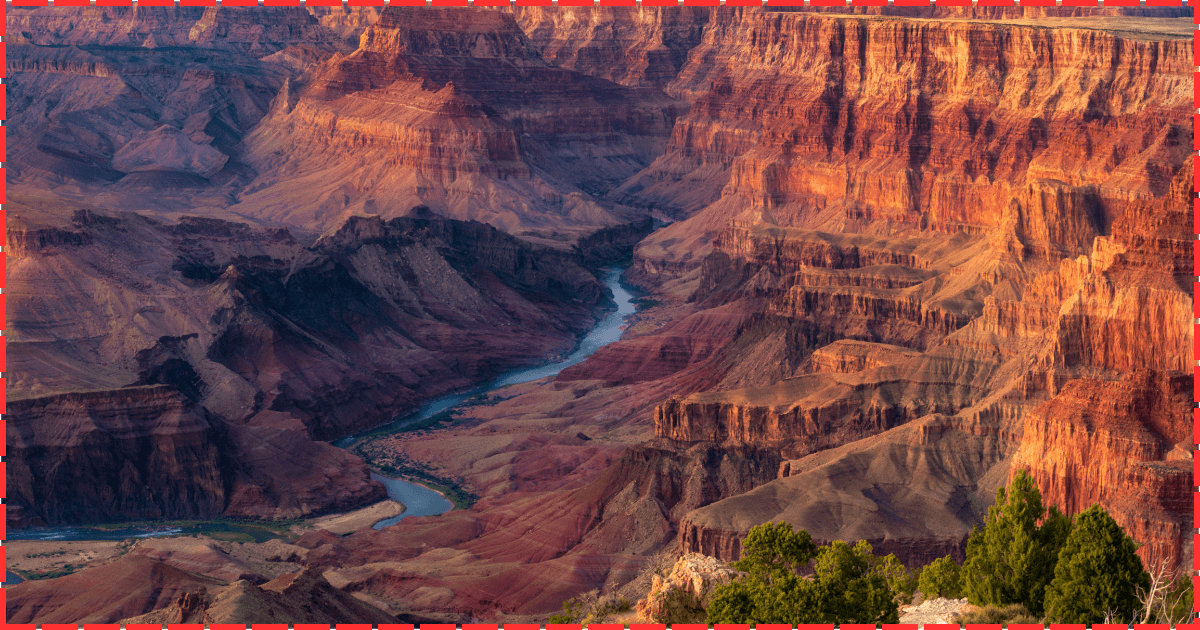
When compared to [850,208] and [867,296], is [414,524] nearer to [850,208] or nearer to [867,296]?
[867,296]

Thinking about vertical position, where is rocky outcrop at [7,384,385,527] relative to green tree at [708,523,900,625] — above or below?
below

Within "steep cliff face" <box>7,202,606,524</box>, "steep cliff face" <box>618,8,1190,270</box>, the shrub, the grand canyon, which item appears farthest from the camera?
"steep cliff face" <box>618,8,1190,270</box>

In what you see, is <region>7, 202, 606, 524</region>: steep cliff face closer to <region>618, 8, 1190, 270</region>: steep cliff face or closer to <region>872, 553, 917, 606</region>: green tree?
<region>618, 8, 1190, 270</region>: steep cliff face

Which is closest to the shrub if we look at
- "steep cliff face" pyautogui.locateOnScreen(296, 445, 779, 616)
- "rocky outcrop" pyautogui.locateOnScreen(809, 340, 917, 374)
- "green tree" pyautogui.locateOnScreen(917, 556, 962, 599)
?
"green tree" pyautogui.locateOnScreen(917, 556, 962, 599)

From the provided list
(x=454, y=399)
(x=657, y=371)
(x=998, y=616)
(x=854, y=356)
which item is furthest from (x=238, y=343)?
(x=998, y=616)

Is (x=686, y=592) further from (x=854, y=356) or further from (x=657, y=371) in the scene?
(x=657, y=371)

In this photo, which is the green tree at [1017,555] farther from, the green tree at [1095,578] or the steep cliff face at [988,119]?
the steep cliff face at [988,119]
